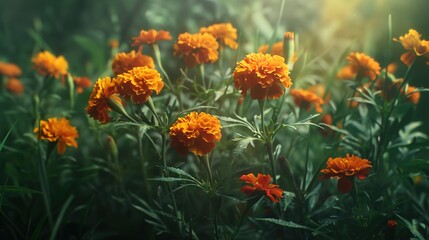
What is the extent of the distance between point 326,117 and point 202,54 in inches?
19.1

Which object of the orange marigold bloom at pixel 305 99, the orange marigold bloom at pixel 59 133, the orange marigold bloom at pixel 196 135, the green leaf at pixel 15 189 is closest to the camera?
the orange marigold bloom at pixel 196 135

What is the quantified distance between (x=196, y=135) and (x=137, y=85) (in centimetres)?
16

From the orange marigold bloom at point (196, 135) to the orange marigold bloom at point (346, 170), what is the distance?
256 mm

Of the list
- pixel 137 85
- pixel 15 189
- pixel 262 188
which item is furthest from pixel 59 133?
pixel 262 188

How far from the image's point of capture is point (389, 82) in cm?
127

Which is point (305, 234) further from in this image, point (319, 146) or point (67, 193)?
point (67, 193)

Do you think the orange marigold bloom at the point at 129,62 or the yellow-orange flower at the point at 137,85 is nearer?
the yellow-orange flower at the point at 137,85

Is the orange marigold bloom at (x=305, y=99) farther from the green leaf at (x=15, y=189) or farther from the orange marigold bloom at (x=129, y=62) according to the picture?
the green leaf at (x=15, y=189)

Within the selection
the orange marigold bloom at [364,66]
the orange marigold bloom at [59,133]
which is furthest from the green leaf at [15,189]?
the orange marigold bloom at [364,66]

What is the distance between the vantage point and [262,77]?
94cm

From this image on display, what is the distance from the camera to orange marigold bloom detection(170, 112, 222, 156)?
0.93 m

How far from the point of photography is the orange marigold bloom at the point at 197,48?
1122 mm

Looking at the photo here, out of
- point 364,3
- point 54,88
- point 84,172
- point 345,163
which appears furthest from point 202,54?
point 364,3

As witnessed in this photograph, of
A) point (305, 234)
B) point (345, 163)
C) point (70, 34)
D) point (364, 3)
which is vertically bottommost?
point (305, 234)
